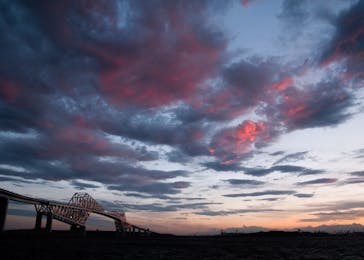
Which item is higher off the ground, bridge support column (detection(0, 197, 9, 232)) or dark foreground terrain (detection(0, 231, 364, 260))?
bridge support column (detection(0, 197, 9, 232))

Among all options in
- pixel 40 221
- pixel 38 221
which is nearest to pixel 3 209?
pixel 38 221

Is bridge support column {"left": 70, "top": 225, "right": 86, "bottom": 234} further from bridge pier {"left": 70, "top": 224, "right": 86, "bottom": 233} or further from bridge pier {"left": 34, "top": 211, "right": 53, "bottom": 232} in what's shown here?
bridge pier {"left": 34, "top": 211, "right": 53, "bottom": 232}

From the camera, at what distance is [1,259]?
3584 centimetres

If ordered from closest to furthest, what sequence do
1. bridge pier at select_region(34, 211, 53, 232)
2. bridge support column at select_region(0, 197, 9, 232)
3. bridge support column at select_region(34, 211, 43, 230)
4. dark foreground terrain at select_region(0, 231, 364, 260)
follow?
Answer: dark foreground terrain at select_region(0, 231, 364, 260) < bridge support column at select_region(0, 197, 9, 232) < bridge support column at select_region(34, 211, 43, 230) < bridge pier at select_region(34, 211, 53, 232)

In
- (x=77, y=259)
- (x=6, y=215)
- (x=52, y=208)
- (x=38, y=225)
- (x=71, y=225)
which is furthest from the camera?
(x=71, y=225)

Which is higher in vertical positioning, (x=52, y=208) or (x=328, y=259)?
(x=52, y=208)

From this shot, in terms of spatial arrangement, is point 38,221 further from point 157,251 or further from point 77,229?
point 157,251

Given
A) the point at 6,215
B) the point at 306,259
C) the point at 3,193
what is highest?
the point at 3,193

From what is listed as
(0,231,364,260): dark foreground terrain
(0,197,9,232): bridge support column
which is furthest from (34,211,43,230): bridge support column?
(0,197,9,232): bridge support column

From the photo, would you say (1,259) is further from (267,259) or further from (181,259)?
(267,259)

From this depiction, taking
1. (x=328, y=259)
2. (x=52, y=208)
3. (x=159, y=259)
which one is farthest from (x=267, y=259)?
(x=52, y=208)

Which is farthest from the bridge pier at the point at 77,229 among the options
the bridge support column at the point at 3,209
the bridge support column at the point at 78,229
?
the bridge support column at the point at 3,209

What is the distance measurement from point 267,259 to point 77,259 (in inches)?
1064

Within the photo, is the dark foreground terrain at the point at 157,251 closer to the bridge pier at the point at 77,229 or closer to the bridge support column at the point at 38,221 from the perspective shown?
the bridge support column at the point at 38,221
